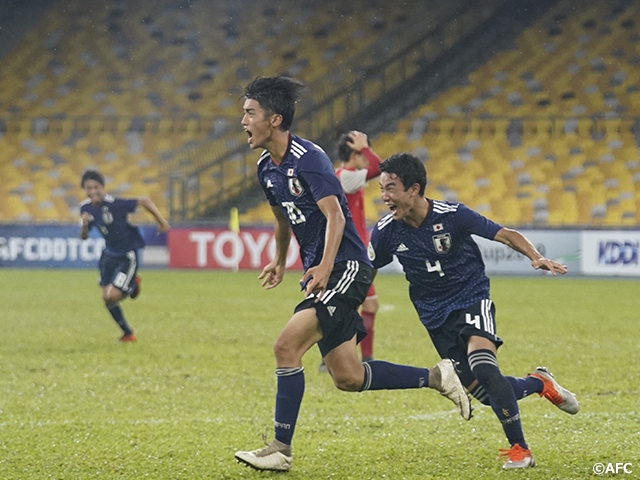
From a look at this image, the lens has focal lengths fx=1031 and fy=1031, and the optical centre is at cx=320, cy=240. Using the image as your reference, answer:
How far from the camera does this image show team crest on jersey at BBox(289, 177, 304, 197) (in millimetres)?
5332

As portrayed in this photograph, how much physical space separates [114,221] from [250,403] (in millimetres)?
4615

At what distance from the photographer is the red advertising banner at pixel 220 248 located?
2231 centimetres

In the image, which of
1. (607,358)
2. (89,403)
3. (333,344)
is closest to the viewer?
(333,344)

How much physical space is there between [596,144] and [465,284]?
773 inches

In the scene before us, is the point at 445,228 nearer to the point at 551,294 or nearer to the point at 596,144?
the point at 551,294

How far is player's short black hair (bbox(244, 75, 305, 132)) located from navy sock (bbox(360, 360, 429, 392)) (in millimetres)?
1369

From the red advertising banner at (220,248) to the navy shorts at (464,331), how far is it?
16.2 meters

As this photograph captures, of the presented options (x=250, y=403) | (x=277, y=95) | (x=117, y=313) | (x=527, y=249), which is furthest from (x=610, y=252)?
(x=277, y=95)

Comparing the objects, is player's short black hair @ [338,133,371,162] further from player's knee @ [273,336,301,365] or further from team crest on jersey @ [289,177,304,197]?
player's knee @ [273,336,301,365]

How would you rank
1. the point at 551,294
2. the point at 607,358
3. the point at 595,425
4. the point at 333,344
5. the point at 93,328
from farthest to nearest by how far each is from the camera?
the point at 551,294, the point at 93,328, the point at 607,358, the point at 595,425, the point at 333,344

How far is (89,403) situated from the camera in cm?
740

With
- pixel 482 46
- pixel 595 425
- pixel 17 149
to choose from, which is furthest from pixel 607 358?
pixel 17 149
